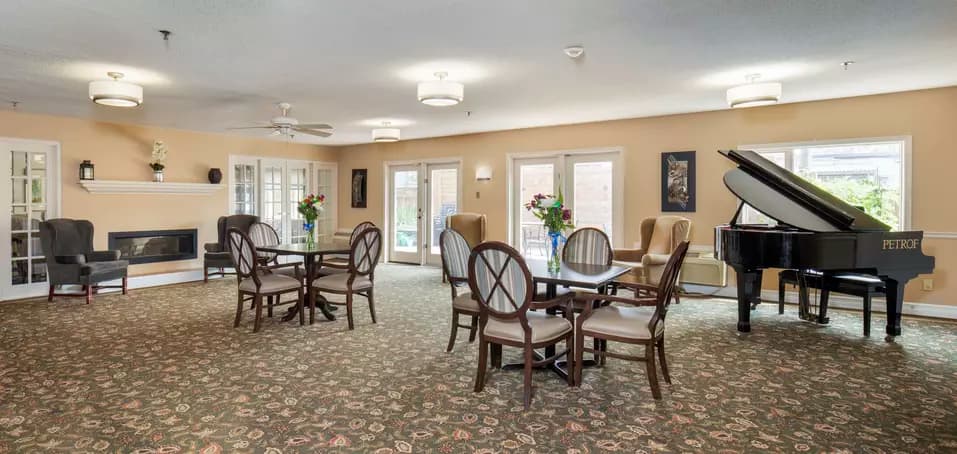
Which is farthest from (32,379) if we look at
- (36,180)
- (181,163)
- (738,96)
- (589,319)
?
(738,96)

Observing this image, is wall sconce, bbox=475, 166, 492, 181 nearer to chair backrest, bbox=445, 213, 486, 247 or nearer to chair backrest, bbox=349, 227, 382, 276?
chair backrest, bbox=445, 213, 486, 247

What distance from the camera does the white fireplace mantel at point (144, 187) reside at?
712cm

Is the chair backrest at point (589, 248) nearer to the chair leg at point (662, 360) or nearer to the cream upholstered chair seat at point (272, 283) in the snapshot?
the chair leg at point (662, 360)

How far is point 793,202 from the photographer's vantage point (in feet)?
14.2

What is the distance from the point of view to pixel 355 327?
495cm

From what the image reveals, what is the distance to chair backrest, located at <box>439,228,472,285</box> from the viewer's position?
4023 millimetres

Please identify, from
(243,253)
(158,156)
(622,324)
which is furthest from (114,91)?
(622,324)

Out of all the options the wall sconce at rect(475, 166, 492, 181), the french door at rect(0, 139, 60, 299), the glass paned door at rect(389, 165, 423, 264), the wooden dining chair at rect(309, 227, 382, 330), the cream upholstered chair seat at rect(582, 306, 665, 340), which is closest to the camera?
the cream upholstered chair seat at rect(582, 306, 665, 340)

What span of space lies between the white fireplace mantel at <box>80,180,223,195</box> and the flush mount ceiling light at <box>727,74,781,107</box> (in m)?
7.85

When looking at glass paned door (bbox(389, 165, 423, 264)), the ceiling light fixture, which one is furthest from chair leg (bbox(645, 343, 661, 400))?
glass paned door (bbox(389, 165, 423, 264))

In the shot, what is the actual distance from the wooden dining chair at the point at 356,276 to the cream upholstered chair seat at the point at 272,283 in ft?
0.68

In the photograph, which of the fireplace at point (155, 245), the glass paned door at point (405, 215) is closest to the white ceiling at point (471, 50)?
the fireplace at point (155, 245)

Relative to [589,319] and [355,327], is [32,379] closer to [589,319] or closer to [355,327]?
[355,327]

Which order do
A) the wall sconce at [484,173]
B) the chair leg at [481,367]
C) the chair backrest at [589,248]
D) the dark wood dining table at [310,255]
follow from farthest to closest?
the wall sconce at [484,173]
the dark wood dining table at [310,255]
the chair backrest at [589,248]
the chair leg at [481,367]
